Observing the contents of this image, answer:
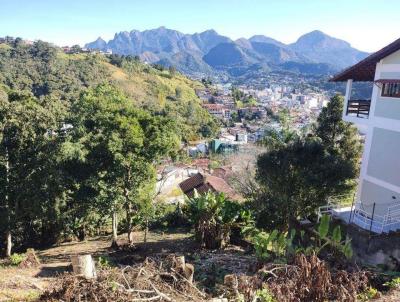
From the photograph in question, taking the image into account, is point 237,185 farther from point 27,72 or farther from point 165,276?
point 27,72

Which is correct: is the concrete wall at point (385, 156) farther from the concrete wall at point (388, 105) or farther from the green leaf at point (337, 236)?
the green leaf at point (337, 236)

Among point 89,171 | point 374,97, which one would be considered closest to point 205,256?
point 89,171

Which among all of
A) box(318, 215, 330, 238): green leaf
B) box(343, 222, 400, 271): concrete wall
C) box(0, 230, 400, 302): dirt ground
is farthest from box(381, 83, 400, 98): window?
box(0, 230, 400, 302): dirt ground

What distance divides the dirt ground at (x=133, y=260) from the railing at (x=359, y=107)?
19.9 feet

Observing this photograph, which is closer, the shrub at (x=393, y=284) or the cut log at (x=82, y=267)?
the cut log at (x=82, y=267)

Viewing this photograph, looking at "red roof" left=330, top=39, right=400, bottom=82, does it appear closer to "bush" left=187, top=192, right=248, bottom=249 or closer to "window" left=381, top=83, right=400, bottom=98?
"window" left=381, top=83, right=400, bottom=98

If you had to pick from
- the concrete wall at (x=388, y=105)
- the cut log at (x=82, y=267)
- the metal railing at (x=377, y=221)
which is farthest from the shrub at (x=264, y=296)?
the concrete wall at (x=388, y=105)

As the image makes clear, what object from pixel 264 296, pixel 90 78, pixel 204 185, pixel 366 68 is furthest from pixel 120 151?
pixel 90 78

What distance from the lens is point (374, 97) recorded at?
12539 mm

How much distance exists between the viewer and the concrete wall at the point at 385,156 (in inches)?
466

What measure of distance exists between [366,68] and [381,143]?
2.60 m

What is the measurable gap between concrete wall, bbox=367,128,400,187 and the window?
3.49 ft

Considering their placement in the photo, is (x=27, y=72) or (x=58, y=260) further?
(x=27, y=72)

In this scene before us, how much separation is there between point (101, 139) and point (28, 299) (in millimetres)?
6548
